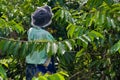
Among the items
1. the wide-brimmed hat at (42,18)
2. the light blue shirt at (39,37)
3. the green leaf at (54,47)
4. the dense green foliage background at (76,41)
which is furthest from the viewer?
the wide-brimmed hat at (42,18)

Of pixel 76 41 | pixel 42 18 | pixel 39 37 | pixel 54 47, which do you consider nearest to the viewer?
pixel 54 47

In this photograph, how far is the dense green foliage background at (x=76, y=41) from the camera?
2768 mm

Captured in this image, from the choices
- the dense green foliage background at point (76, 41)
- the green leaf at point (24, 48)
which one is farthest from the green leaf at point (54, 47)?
the green leaf at point (24, 48)

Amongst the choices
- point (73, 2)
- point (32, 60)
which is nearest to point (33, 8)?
point (73, 2)

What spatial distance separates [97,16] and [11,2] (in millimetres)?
2709

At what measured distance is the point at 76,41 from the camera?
290 cm

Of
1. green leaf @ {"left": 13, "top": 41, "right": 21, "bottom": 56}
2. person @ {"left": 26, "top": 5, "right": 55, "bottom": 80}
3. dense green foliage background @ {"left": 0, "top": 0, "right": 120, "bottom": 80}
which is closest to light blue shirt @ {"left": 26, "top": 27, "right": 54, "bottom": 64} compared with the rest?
person @ {"left": 26, "top": 5, "right": 55, "bottom": 80}

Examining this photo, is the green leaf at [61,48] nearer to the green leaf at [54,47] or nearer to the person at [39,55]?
the green leaf at [54,47]

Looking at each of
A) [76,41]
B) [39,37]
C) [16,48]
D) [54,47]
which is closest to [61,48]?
[54,47]

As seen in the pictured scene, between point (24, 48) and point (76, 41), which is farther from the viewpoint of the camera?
point (76, 41)

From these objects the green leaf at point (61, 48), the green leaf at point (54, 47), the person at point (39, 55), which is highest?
the green leaf at point (54, 47)

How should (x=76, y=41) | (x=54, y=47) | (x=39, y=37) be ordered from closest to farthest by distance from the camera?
1. (x=54, y=47)
2. (x=76, y=41)
3. (x=39, y=37)

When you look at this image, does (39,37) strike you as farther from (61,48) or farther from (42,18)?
(61,48)

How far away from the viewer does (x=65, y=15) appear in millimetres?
4273
